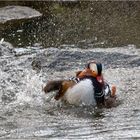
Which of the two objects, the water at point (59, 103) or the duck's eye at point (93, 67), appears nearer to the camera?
the water at point (59, 103)

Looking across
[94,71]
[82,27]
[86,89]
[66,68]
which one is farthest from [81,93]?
[82,27]

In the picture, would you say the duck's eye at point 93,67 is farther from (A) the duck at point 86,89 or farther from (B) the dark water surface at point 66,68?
(B) the dark water surface at point 66,68

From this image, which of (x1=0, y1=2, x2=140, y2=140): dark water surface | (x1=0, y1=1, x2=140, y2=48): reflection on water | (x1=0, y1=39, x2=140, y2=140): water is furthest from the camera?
(x1=0, y1=1, x2=140, y2=48): reflection on water

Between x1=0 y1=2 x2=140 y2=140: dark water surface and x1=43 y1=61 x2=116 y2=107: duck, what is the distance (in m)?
0.14

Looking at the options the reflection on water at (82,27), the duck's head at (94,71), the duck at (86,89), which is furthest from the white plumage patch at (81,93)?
the reflection on water at (82,27)

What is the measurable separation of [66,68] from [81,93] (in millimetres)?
3399

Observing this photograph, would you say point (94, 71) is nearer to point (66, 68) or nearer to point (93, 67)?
point (93, 67)

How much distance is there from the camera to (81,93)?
9.32 meters

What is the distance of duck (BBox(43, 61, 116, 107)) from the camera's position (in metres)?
9.34

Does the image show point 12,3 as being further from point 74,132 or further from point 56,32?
point 74,132

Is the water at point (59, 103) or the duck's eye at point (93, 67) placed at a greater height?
the duck's eye at point (93, 67)

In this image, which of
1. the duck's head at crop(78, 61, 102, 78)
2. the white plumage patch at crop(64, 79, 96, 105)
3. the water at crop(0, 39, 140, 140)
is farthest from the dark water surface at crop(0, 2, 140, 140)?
the duck's head at crop(78, 61, 102, 78)

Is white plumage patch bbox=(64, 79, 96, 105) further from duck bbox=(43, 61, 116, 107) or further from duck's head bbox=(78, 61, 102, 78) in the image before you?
duck's head bbox=(78, 61, 102, 78)

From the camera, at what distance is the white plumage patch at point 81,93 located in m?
9.30
